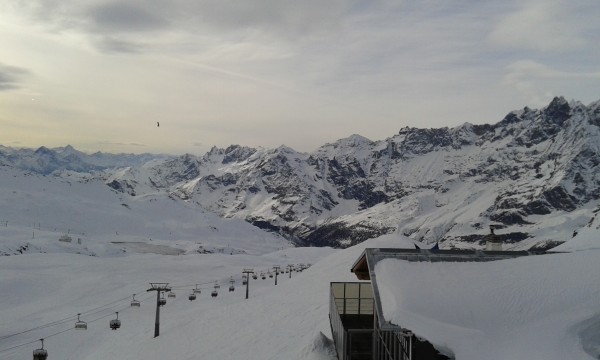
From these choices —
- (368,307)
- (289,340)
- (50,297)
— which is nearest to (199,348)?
(289,340)

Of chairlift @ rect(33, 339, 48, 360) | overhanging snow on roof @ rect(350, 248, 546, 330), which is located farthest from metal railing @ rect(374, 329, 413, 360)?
chairlift @ rect(33, 339, 48, 360)

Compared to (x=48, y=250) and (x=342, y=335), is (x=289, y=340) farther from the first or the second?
(x=48, y=250)

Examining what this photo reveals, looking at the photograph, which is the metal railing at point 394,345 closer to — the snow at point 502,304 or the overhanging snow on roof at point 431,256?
the snow at point 502,304

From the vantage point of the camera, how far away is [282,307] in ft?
155

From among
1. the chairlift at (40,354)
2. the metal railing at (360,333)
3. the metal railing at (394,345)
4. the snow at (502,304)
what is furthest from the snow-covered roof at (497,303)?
the chairlift at (40,354)

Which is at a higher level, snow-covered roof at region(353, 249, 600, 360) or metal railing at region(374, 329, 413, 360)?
snow-covered roof at region(353, 249, 600, 360)

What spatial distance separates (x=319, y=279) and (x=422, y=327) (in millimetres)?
45762

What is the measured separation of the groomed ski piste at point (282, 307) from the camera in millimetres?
13359

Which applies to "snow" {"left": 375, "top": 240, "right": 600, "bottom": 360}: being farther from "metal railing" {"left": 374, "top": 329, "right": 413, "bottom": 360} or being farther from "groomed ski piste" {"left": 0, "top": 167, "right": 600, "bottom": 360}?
"metal railing" {"left": 374, "top": 329, "right": 413, "bottom": 360}

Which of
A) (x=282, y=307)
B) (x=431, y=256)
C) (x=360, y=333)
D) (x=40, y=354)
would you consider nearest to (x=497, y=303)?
(x=431, y=256)

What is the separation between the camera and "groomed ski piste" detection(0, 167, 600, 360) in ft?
43.8

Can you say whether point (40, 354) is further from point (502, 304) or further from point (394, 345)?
point (502, 304)

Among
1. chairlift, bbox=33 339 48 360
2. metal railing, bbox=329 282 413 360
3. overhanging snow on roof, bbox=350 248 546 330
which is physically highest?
overhanging snow on roof, bbox=350 248 546 330

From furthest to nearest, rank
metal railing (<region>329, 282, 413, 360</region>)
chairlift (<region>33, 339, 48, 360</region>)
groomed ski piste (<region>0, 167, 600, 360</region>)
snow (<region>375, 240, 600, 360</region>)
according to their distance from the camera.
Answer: chairlift (<region>33, 339, 48, 360</region>) < metal railing (<region>329, 282, 413, 360</region>) < groomed ski piste (<region>0, 167, 600, 360</region>) < snow (<region>375, 240, 600, 360</region>)
